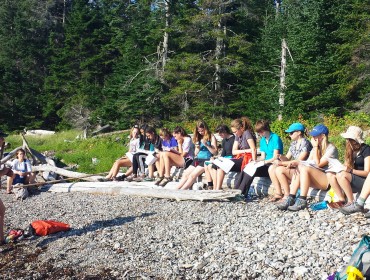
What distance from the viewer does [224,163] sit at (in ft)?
28.8

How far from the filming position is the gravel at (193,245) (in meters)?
5.41

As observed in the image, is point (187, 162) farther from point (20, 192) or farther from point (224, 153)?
point (20, 192)

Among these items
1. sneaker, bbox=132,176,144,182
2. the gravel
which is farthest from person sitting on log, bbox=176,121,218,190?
sneaker, bbox=132,176,144,182

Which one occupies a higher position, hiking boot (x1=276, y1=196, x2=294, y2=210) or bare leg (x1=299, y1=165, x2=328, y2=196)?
bare leg (x1=299, y1=165, x2=328, y2=196)

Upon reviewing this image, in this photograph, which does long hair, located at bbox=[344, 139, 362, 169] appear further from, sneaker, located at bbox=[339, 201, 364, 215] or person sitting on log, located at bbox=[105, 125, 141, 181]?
person sitting on log, located at bbox=[105, 125, 141, 181]

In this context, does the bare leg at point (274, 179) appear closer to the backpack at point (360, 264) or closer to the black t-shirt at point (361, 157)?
the black t-shirt at point (361, 157)

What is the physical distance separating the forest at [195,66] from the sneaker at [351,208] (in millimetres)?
17306

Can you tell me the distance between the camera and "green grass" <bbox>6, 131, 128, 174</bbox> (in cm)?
1827

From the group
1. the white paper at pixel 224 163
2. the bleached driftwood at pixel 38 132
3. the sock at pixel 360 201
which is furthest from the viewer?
the bleached driftwood at pixel 38 132

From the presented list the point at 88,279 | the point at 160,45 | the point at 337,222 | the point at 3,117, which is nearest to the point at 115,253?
the point at 88,279

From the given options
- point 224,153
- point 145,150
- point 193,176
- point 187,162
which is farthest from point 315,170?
point 145,150

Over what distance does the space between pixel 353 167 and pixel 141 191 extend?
4.82m

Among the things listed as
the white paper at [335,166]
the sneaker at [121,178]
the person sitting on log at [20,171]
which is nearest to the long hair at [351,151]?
the white paper at [335,166]

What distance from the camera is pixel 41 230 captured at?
7609 mm
